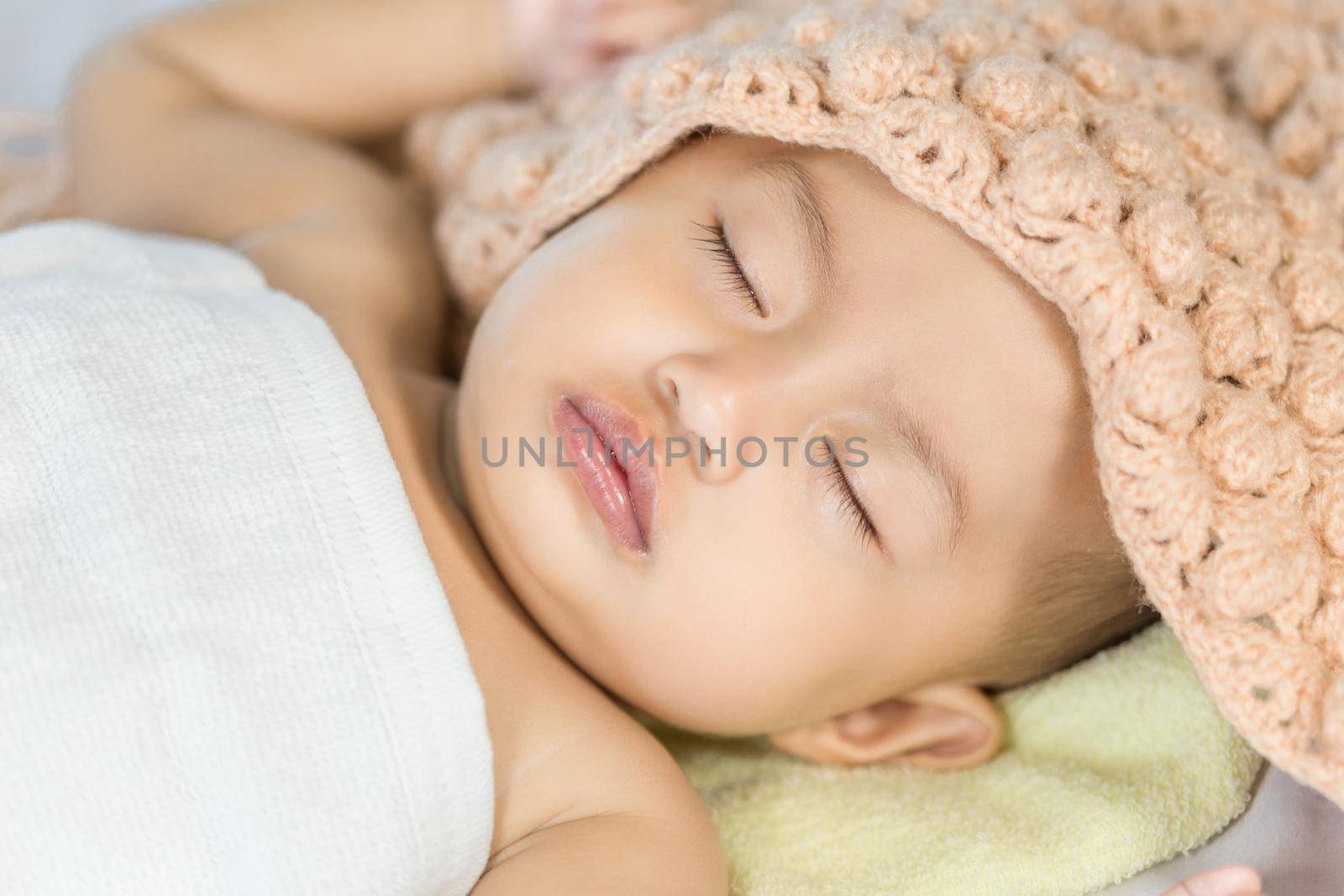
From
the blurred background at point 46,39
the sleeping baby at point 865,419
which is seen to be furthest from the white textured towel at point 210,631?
the blurred background at point 46,39

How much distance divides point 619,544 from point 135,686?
48 centimetres

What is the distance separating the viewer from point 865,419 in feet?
3.93

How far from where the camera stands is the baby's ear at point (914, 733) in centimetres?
148

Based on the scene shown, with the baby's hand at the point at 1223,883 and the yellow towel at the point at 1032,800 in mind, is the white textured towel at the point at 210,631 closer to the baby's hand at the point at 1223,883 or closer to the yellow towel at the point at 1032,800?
the yellow towel at the point at 1032,800

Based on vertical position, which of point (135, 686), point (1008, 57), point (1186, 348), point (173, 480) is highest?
point (1008, 57)

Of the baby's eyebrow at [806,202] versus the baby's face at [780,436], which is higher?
the baby's eyebrow at [806,202]

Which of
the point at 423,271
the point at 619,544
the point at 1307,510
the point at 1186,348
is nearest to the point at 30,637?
the point at 619,544

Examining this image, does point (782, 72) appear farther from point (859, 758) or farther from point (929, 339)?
point (859, 758)

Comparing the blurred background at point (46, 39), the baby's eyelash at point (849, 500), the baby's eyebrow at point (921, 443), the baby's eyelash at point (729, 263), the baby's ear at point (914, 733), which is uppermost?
the baby's eyelash at point (729, 263)

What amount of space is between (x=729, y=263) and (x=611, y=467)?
0.83ft

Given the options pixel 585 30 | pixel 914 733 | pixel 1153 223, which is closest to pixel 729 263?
pixel 1153 223

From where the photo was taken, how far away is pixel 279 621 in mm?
1132

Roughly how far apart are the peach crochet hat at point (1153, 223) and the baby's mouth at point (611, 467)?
1.07 feet

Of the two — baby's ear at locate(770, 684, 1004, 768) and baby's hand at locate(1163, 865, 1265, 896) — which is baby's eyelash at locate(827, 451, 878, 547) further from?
baby's hand at locate(1163, 865, 1265, 896)
